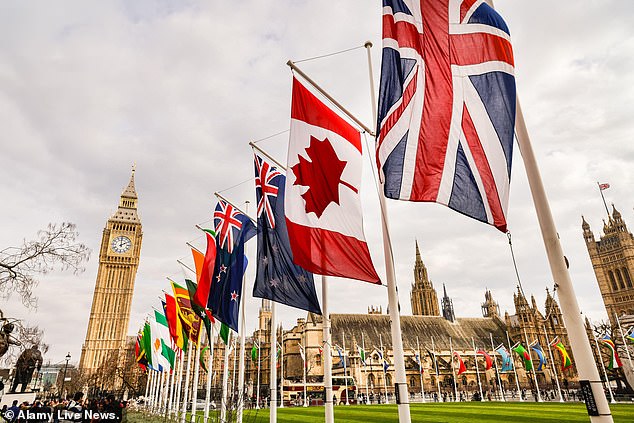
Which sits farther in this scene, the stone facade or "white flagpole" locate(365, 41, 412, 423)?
the stone facade

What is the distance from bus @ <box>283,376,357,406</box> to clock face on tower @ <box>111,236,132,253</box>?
68.9 metres

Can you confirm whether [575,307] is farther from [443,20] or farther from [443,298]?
[443,298]

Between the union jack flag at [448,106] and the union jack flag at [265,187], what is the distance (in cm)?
524

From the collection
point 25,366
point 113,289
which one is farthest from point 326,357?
point 113,289

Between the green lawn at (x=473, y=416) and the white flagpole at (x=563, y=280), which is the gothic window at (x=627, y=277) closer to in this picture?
the green lawn at (x=473, y=416)

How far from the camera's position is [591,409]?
4.02 metres

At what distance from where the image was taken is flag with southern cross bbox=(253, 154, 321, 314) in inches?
373

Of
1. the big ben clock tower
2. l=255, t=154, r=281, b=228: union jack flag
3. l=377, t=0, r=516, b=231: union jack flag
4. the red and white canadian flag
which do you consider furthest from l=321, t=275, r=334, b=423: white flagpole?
the big ben clock tower

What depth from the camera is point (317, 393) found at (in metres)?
58.3

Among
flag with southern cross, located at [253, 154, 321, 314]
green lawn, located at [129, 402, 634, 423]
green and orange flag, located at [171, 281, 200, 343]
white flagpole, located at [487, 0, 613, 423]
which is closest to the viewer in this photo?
white flagpole, located at [487, 0, 613, 423]

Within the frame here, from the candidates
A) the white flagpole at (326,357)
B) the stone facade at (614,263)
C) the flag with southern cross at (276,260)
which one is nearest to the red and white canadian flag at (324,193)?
the white flagpole at (326,357)

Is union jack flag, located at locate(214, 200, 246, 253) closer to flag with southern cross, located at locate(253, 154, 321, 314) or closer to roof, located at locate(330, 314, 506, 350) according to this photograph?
flag with southern cross, located at locate(253, 154, 321, 314)

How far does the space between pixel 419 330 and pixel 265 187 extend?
271ft

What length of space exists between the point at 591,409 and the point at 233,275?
11157mm
